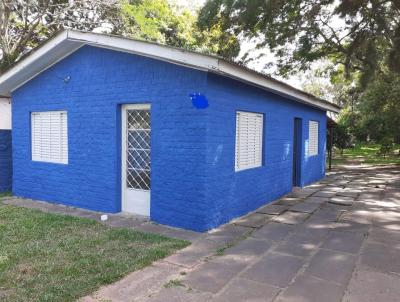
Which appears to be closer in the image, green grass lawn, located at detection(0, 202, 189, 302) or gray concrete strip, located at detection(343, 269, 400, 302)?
gray concrete strip, located at detection(343, 269, 400, 302)

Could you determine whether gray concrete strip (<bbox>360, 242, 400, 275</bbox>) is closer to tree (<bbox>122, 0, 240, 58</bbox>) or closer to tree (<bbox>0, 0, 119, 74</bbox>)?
tree (<bbox>122, 0, 240, 58</bbox>)

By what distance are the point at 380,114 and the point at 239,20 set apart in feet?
40.7

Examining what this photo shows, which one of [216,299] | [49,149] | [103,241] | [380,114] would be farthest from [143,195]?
[380,114]

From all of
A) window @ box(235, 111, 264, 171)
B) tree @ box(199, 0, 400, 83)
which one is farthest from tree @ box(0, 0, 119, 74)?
window @ box(235, 111, 264, 171)

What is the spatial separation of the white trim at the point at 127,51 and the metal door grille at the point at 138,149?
134cm

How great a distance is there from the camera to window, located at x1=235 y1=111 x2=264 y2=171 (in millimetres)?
7469

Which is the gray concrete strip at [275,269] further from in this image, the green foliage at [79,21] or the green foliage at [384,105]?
the green foliage at [384,105]

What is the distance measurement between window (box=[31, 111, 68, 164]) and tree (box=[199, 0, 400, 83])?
20.4ft

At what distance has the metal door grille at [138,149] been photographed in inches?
283

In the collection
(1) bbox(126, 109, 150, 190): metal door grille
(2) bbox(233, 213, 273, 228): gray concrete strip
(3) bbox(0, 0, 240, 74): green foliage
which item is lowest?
(2) bbox(233, 213, 273, 228): gray concrete strip

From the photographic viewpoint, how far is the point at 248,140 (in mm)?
7887

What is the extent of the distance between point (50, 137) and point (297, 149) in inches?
297

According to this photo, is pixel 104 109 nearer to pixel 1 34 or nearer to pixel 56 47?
pixel 56 47

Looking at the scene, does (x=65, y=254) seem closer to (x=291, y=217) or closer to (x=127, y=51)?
(x=127, y=51)
